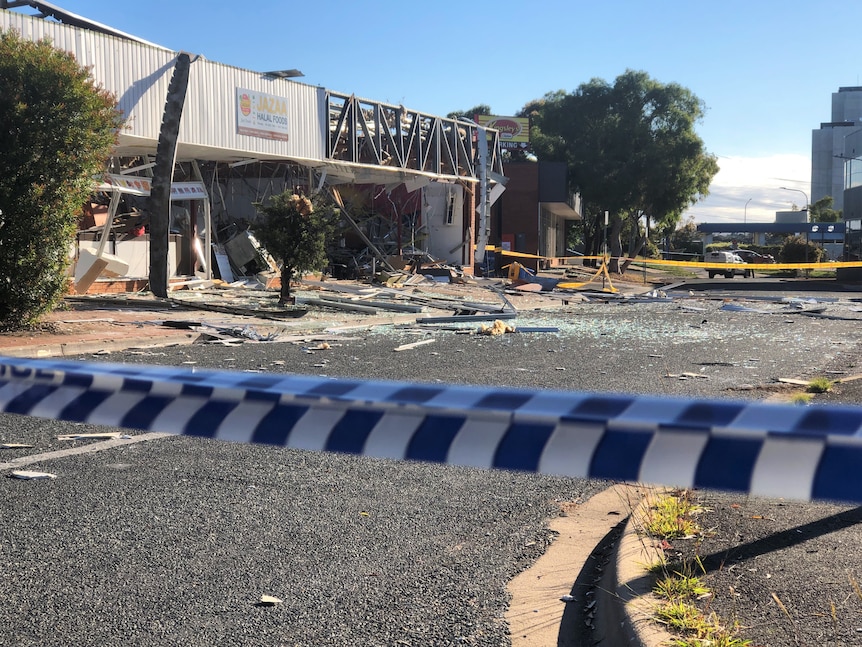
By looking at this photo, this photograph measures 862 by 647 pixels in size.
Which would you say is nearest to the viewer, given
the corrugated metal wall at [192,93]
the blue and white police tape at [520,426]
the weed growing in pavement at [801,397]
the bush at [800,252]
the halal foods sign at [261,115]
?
the blue and white police tape at [520,426]

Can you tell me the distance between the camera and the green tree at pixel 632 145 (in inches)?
2212

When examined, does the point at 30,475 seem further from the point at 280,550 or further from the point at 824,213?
the point at 824,213

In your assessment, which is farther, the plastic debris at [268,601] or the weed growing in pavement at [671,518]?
the weed growing in pavement at [671,518]

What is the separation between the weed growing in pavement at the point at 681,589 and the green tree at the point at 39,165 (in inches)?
454

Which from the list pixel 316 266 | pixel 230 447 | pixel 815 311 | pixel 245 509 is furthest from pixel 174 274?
pixel 245 509

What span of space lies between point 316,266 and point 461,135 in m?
21.4

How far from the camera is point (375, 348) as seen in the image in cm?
1393

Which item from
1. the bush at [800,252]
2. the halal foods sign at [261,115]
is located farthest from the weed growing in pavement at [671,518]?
the bush at [800,252]

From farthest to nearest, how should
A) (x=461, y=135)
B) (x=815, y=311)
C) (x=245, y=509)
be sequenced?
(x=461, y=135) < (x=815, y=311) < (x=245, y=509)

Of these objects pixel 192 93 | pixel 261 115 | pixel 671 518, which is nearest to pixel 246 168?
pixel 261 115

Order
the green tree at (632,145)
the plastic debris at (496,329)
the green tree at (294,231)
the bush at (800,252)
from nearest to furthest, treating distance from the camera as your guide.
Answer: the plastic debris at (496,329), the green tree at (294,231), the green tree at (632,145), the bush at (800,252)

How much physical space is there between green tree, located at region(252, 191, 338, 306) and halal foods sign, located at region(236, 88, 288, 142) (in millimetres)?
7421

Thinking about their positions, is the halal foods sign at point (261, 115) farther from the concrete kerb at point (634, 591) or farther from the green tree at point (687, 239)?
the green tree at point (687, 239)

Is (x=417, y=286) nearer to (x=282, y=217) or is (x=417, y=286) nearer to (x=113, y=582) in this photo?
(x=282, y=217)
